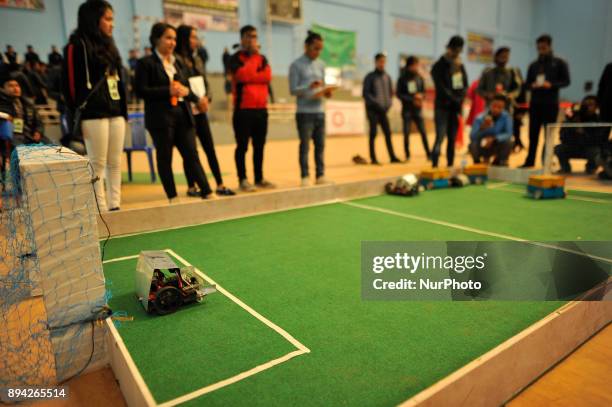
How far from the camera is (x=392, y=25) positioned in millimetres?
15656

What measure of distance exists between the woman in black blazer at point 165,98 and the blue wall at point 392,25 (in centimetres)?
813

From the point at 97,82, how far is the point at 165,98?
18.6 inches

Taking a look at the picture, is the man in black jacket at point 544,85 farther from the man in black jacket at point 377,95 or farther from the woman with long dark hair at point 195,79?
the woman with long dark hair at point 195,79

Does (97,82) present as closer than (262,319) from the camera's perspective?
No

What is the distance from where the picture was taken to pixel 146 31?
35.0 ft

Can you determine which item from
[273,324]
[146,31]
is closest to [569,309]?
A: [273,324]

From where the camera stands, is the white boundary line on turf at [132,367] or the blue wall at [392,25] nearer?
the white boundary line on turf at [132,367]

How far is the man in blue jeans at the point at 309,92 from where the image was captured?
413 centimetres

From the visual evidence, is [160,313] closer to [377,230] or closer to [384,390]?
[384,390]

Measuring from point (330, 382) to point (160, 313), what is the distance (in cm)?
87

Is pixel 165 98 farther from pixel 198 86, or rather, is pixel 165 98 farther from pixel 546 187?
pixel 546 187

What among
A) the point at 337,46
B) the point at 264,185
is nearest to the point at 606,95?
the point at 264,185

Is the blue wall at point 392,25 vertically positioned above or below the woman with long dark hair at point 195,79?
above

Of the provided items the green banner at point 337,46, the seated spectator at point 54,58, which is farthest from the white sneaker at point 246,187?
the green banner at point 337,46
